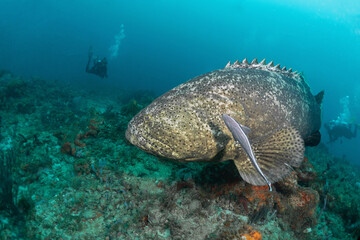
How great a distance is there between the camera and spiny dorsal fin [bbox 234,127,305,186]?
2.53m

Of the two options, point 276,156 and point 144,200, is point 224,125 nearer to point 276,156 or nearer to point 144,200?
point 276,156

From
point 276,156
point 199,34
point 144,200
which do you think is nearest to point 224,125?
point 276,156

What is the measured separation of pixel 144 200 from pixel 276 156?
2301mm

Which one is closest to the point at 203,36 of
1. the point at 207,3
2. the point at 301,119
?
the point at 207,3

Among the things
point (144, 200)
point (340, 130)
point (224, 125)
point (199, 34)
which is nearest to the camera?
point (224, 125)

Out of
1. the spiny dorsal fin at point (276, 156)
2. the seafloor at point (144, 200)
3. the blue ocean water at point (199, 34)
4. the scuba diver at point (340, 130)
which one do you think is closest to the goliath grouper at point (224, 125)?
the spiny dorsal fin at point (276, 156)

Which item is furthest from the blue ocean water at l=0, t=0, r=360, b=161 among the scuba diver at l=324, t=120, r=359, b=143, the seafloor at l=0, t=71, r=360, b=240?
the seafloor at l=0, t=71, r=360, b=240

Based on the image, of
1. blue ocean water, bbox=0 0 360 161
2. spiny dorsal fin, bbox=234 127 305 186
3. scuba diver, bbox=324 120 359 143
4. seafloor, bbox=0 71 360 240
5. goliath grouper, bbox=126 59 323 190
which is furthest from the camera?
blue ocean water, bbox=0 0 360 161

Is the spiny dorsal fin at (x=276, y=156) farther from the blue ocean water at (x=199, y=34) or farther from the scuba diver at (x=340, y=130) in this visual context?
the blue ocean water at (x=199, y=34)

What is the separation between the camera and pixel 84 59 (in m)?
101

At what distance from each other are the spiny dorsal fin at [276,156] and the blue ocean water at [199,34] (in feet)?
330

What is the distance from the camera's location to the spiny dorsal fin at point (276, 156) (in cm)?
253

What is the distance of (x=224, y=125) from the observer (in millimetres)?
2521

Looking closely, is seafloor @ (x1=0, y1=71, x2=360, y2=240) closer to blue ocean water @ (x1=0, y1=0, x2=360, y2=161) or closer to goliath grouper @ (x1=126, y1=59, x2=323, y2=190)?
goliath grouper @ (x1=126, y1=59, x2=323, y2=190)
